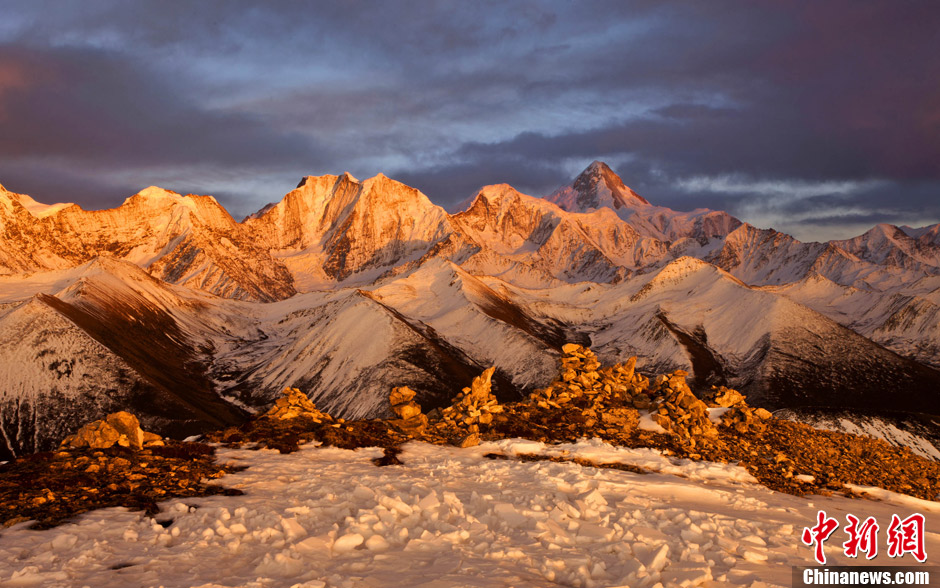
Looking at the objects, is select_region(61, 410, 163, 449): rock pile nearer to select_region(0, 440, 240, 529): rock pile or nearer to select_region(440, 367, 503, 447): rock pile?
select_region(0, 440, 240, 529): rock pile

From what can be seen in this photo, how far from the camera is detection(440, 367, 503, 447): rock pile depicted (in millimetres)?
34250

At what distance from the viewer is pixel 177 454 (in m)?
25.0

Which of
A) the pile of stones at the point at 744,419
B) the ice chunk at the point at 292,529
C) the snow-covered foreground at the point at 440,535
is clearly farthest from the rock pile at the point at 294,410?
the pile of stones at the point at 744,419

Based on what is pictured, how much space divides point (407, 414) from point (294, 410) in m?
6.30

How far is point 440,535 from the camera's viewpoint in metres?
17.1

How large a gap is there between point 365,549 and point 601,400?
2491 cm

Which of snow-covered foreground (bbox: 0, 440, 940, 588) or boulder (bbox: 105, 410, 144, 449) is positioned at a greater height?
boulder (bbox: 105, 410, 144, 449)

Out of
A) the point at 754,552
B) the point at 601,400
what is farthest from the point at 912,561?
the point at 601,400

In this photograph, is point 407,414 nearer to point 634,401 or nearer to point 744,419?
point 634,401

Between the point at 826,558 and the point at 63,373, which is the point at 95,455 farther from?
the point at 63,373

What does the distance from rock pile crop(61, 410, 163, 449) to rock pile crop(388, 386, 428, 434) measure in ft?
38.5

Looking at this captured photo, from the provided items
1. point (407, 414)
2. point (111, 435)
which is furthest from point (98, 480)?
point (407, 414)
